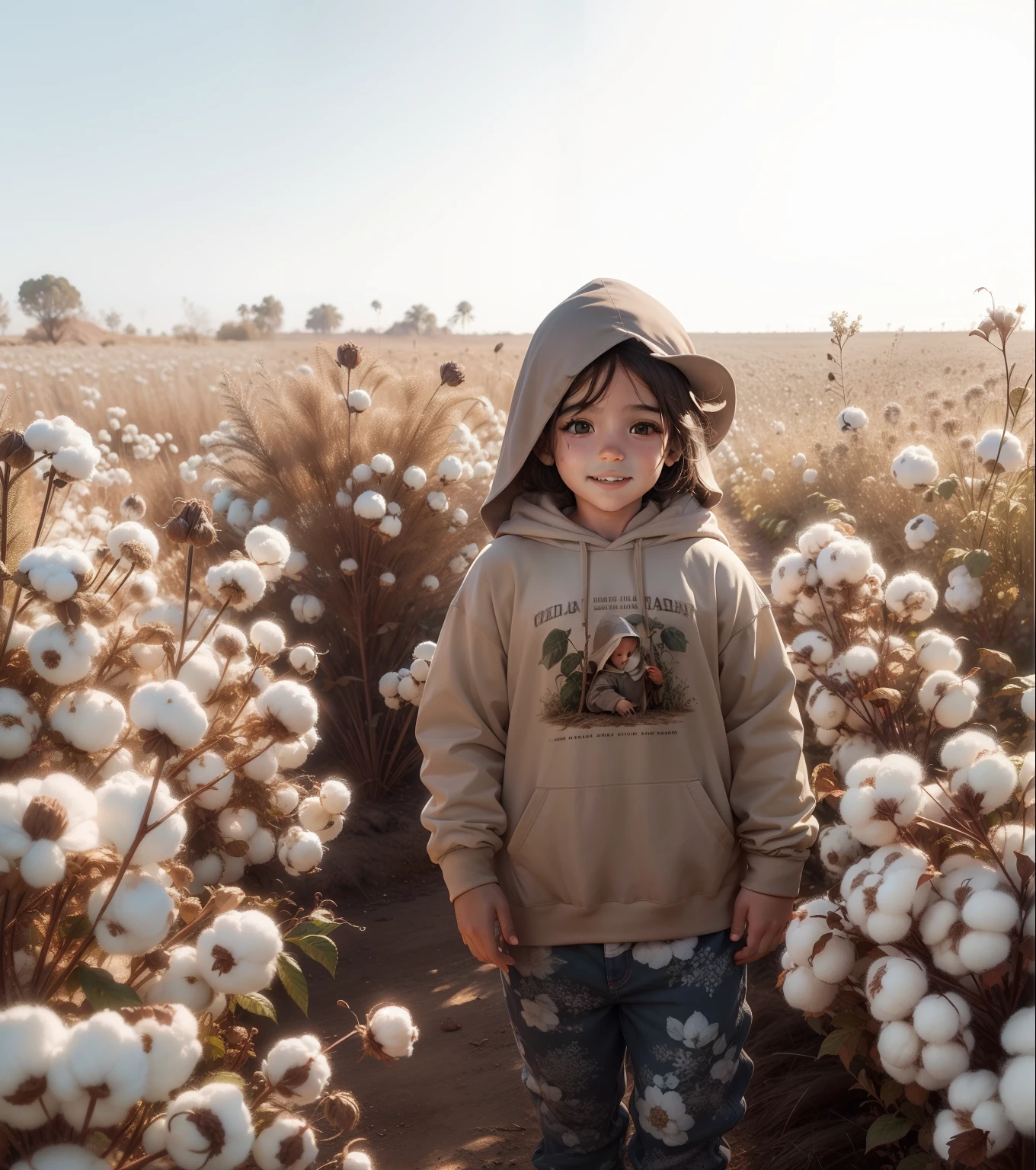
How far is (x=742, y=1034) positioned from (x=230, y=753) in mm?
1254

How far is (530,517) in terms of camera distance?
2.07 m

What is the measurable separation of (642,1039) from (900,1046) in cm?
56

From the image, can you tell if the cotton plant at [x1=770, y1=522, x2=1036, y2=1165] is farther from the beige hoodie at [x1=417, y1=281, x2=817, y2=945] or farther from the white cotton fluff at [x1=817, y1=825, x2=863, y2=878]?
the beige hoodie at [x1=417, y1=281, x2=817, y2=945]

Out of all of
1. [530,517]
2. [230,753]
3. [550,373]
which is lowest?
[230,753]

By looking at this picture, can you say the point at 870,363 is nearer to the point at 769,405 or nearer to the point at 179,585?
the point at 179,585

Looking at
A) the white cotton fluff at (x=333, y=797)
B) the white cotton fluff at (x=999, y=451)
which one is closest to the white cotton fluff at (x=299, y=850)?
the white cotton fluff at (x=333, y=797)

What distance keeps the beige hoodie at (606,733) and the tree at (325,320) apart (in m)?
43.9

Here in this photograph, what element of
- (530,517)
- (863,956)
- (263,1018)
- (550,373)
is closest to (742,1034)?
(863,956)

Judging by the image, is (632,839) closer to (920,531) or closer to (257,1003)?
(257,1003)

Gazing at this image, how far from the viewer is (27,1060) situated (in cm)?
114

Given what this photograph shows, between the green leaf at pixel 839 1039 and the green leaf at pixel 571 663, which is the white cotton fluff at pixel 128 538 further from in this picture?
the green leaf at pixel 839 1039

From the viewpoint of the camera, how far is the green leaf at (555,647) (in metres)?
1.88

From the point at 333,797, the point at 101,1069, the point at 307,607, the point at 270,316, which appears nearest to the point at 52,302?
the point at 307,607

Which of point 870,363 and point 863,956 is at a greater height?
point 870,363
